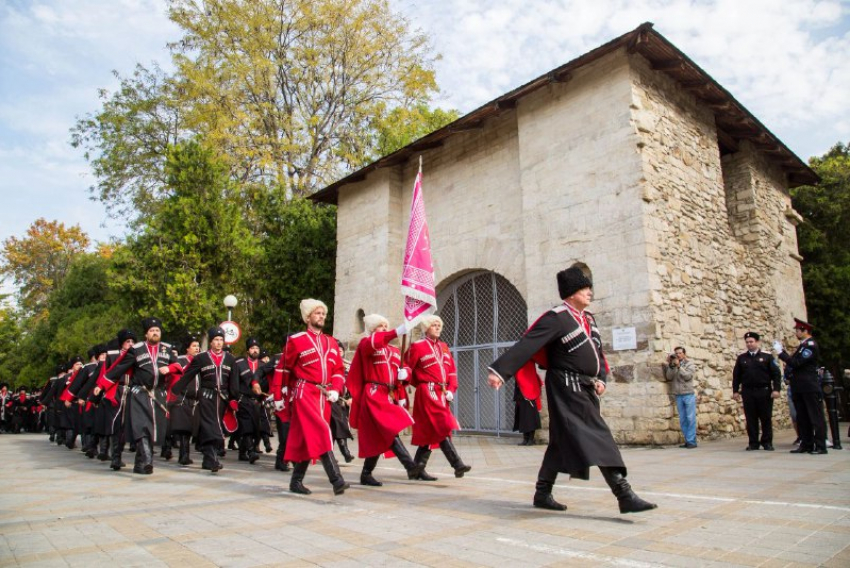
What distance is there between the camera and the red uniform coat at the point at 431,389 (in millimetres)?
6680

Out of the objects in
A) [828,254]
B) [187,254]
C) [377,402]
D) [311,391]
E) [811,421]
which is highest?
[828,254]

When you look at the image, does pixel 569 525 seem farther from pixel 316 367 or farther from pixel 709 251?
pixel 709 251

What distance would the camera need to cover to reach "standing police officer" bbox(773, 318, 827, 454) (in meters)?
8.60

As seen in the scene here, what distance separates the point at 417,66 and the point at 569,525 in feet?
72.9

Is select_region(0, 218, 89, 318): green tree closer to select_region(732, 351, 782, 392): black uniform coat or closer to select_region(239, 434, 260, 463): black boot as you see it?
select_region(239, 434, 260, 463): black boot

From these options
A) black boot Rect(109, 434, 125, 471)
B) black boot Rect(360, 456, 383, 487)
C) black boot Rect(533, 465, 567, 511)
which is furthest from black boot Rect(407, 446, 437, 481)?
black boot Rect(109, 434, 125, 471)

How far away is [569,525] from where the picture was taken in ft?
13.7

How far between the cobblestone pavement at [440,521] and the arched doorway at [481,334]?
A: 241 inches

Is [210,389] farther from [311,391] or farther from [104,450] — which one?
[104,450]

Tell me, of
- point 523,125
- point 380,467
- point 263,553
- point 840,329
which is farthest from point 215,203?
point 840,329

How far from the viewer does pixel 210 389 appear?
Result: 28.2ft

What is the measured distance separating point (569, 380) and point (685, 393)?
583 cm

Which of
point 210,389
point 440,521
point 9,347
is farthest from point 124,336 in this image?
point 9,347

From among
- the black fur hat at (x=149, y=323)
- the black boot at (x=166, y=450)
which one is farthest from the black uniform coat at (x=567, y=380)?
the black boot at (x=166, y=450)
